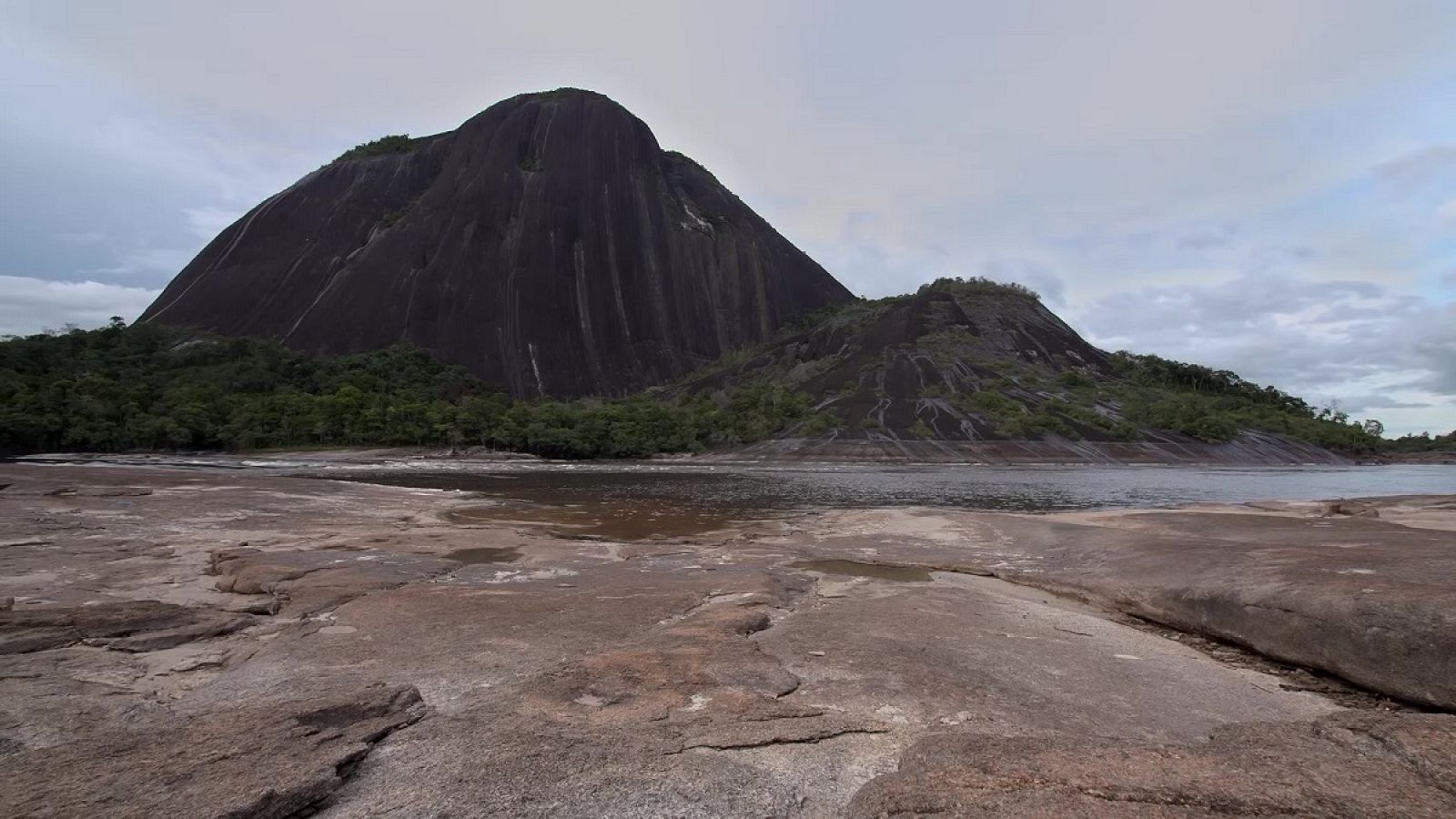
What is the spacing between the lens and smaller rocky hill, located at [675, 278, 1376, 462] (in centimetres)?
9350

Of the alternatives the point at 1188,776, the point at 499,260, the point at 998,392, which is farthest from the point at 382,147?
the point at 1188,776

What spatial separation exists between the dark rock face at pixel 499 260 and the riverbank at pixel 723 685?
118 m

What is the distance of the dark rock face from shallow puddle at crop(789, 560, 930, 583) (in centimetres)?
11388

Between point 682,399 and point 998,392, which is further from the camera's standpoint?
point 682,399

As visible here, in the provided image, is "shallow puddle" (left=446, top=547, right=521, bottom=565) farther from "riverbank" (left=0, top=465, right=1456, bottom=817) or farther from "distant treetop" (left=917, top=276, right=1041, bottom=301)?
"distant treetop" (left=917, top=276, right=1041, bottom=301)

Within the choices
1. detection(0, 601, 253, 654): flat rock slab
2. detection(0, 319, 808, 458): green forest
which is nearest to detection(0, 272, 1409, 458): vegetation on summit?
detection(0, 319, 808, 458): green forest

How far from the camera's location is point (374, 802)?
377 centimetres

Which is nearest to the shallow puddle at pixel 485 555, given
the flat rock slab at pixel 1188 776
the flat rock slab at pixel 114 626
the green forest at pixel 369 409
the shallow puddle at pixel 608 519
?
the shallow puddle at pixel 608 519

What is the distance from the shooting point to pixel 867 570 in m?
14.2

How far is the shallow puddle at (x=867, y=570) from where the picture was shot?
43.5ft

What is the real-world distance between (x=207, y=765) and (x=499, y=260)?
136978 mm

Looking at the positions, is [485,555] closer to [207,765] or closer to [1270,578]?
[207,765]

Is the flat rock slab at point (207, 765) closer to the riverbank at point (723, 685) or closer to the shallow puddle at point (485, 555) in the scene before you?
the riverbank at point (723, 685)

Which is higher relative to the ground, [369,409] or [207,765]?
[369,409]
